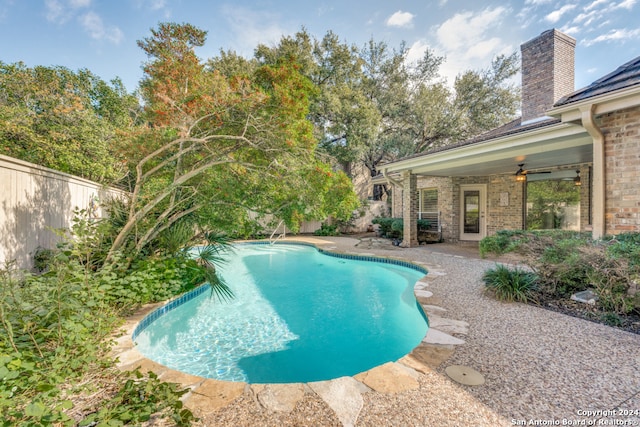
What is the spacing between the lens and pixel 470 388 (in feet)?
7.18

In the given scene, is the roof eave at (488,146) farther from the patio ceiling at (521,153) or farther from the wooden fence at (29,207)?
the wooden fence at (29,207)

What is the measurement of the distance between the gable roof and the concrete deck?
3.54 meters

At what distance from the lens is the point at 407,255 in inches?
340

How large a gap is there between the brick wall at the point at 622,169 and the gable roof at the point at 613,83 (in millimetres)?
450

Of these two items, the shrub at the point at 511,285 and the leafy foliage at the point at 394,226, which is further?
the leafy foliage at the point at 394,226

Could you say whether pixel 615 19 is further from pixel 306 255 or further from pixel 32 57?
pixel 32 57

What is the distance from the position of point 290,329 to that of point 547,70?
9.95 metres

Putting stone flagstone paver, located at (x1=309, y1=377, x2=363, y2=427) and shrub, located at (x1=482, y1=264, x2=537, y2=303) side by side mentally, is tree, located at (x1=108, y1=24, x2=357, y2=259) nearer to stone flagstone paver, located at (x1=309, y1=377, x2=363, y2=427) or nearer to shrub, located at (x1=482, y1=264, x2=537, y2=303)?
shrub, located at (x1=482, y1=264, x2=537, y2=303)

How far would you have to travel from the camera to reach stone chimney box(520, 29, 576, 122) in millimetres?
8188

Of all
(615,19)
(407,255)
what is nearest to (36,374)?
(407,255)

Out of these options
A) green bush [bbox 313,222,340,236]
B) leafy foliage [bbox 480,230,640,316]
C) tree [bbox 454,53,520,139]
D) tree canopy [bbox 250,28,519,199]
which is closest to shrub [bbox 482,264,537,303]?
leafy foliage [bbox 480,230,640,316]

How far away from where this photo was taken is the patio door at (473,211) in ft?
37.4

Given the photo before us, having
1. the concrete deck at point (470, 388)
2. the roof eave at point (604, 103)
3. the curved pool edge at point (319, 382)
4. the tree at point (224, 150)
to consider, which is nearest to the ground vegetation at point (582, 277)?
the concrete deck at point (470, 388)

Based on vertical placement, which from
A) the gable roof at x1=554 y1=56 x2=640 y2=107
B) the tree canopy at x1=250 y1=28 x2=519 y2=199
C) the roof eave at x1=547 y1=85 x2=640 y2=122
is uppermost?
the tree canopy at x1=250 y1=28 x2=519 y2=199
